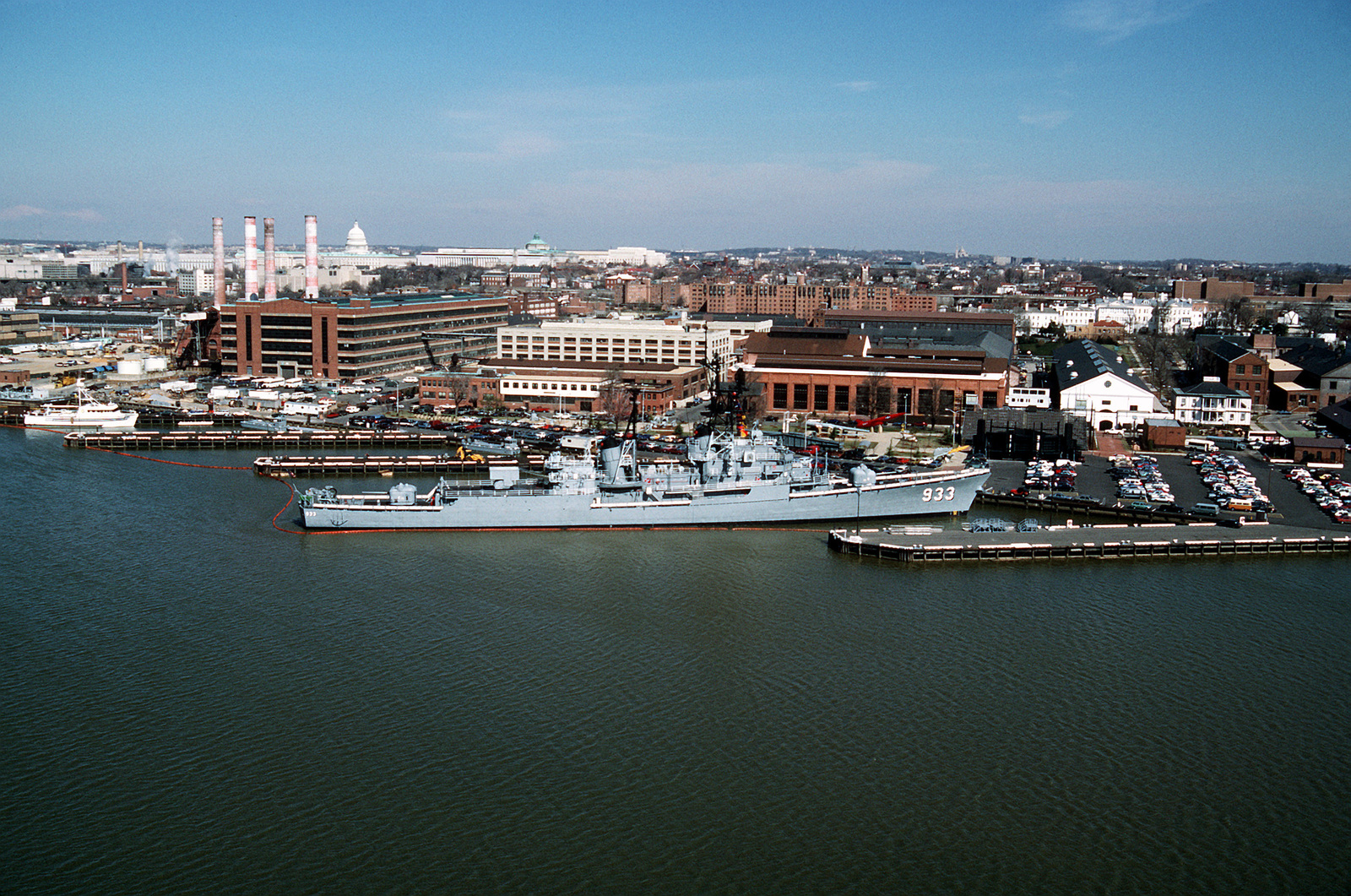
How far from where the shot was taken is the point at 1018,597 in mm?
13578

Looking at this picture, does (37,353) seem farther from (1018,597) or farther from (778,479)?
(1018,597)

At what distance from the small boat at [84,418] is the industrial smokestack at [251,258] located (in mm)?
12353

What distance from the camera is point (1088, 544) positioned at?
15.3m

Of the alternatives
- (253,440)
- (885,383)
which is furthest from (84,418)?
(885,383)

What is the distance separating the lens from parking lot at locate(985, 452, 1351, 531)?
56.4 ft

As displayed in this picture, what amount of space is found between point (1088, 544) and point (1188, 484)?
5.43 metres

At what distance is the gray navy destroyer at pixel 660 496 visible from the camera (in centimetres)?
1666

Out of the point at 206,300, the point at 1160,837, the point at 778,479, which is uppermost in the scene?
the point at 206,300

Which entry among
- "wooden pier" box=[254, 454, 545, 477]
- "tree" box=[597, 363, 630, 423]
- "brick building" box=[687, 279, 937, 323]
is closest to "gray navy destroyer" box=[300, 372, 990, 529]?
"wooden pier" box=[254, 454, 545, 477]

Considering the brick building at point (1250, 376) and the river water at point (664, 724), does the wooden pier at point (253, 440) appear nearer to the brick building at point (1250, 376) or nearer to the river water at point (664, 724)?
the river water at point (664, 724)

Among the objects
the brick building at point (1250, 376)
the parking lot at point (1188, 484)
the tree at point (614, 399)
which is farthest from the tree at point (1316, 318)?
the tree at point (614, 399)

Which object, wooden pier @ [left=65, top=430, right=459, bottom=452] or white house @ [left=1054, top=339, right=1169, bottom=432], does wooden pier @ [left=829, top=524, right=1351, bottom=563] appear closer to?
white house @ [left=1054, top=339, right=1169, bottom=432]

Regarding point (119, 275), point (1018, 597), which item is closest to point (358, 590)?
point (1018, 597)

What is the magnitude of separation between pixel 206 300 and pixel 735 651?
5621cm
